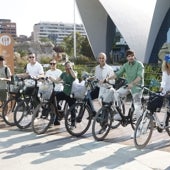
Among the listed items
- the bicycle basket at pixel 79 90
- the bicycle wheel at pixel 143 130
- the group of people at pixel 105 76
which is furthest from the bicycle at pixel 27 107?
the bicycle wheel at pixel 143 130

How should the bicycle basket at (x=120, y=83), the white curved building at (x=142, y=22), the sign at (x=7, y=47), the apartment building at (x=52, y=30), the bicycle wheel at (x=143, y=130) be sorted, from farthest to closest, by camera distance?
the apartment building at (x=52, y=30)
the white curved building at (x=142, y=22)
the sign at (x=7, y=47)
the bicycle basket at (x=120, y=83)
the bicycle wheel at (x=143, y=130)

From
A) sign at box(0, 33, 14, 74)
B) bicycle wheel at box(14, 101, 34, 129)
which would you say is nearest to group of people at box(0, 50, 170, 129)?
bicycle wheel at box(14, 101, 34, 129)

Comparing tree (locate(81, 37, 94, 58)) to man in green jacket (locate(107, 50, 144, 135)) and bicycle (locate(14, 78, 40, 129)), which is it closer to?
bicycle (locate(14, 78, 40, 129))

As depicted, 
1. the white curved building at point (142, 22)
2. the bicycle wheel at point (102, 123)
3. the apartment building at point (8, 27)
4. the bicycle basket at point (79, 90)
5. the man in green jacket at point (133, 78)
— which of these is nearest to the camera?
the bicycle wheel at point (102, 123)

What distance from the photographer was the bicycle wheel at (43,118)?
7.24m

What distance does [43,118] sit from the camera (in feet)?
24.0

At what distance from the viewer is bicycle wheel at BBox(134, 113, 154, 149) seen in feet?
19.9

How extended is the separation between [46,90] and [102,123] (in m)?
1.40

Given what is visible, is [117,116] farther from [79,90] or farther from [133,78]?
[79,90]

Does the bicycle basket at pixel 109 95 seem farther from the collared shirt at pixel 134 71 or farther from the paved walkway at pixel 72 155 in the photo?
the paved walkway at pixel 72 155

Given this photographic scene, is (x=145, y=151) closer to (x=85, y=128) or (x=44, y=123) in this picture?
(x=85, y=128)

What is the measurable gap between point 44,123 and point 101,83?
1422 mm

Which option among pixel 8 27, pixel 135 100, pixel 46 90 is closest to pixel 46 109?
pixel 46 90

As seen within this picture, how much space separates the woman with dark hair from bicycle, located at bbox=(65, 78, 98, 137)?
0.36m
